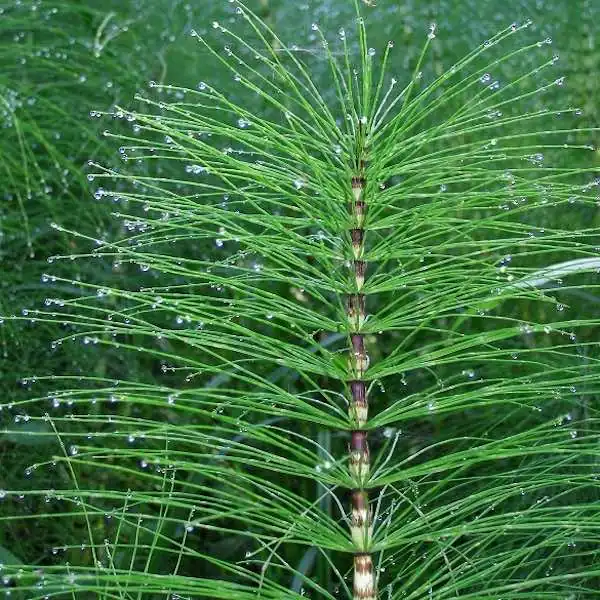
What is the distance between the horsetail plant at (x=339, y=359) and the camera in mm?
978

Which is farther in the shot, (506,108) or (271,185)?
(506,108)

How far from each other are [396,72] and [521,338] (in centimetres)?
60

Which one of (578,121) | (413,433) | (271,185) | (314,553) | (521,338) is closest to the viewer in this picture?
(271,185)

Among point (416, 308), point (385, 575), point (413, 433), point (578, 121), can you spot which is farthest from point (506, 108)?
point (416, 308)

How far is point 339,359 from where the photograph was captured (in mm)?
1072

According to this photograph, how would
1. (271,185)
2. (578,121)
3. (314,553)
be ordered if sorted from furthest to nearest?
(578,121) < (314,553) < (271,185)

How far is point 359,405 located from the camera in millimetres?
1047

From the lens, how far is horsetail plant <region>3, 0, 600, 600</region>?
0.98 metres

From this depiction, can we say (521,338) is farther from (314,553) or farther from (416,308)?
(416,308)

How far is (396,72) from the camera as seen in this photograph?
214 centimetres

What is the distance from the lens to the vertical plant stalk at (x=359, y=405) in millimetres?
1030

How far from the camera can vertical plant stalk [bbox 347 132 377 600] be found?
1.03m

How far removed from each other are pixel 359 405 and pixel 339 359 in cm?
5

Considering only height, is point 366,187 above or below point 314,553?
above
